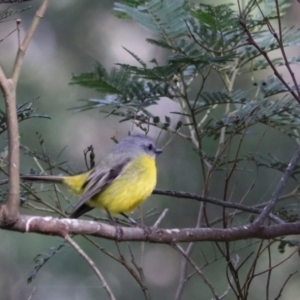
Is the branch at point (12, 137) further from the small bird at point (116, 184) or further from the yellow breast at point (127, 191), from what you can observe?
the yellow breast at point (127, 191)

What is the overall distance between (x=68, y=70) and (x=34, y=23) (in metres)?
5.35

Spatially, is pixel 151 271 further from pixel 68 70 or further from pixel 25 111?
pixel 25 111

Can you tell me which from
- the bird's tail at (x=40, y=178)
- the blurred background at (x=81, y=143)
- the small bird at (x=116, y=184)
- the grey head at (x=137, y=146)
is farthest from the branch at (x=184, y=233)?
the blurred background at (x=81, y=143)

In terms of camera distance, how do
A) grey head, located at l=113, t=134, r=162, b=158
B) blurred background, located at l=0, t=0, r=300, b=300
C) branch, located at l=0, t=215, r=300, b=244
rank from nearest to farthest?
1. branch, located at l=0, t=215, r=300, b=244
2. grey head, located at l=113, t=134, r=162, b=158
3. blurred background, located at l=0, t=0, r=300, b=300

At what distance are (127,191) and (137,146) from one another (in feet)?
1.32

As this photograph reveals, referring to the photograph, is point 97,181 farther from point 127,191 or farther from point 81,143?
point 81,143

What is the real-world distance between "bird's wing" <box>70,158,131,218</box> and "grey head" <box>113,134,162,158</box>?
0.41 ft

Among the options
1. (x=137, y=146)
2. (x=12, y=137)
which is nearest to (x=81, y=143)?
(x=137, y=146)

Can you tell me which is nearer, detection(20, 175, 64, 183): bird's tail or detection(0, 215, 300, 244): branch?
detection(0, 215, 300, 244): branch

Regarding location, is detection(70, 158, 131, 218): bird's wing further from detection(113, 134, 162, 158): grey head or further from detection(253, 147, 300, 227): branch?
detection(253, 147, 300, 227): branch

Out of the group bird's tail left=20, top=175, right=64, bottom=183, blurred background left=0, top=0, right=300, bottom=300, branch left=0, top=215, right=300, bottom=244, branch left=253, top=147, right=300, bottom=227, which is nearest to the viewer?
branch left=0, top=215, right=300, bottom=244

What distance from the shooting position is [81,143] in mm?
6461

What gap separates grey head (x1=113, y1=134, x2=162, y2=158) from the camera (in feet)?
11.7

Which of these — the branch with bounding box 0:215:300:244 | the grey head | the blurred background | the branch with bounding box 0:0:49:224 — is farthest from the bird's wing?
the blurred background
